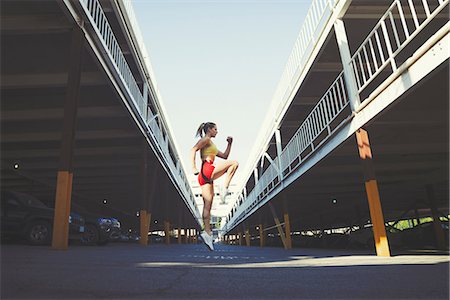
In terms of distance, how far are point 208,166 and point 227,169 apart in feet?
0.98

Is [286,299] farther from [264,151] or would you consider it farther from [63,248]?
[264,151]

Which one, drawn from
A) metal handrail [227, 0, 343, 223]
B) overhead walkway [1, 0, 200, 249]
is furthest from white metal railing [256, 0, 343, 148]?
Answer: overhead walkway [1, 0, 200, 249]

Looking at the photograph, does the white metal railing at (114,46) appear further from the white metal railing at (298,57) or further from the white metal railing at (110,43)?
the white metal railing at (298,57)

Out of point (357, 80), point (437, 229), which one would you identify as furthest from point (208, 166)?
point (437, 229)

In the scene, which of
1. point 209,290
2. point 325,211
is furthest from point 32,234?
point 325,211

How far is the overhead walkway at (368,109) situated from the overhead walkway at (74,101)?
5.26 meters

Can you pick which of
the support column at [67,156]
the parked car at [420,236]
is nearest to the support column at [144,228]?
the support column at [67,156]

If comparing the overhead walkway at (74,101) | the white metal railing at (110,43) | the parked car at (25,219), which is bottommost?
the parked car at (25,219)

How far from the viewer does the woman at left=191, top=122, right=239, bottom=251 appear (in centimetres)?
467

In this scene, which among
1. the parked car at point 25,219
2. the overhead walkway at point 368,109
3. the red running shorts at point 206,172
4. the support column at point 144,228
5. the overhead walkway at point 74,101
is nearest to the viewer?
the red running shorts at point 206,172

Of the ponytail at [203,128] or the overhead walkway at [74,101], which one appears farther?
the overhead walkway at [74,101]

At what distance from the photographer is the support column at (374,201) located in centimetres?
514

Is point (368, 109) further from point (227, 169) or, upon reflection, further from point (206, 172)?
point (206, 172)

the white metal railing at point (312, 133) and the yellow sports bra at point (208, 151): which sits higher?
the white metal railing at point (312, 133)
